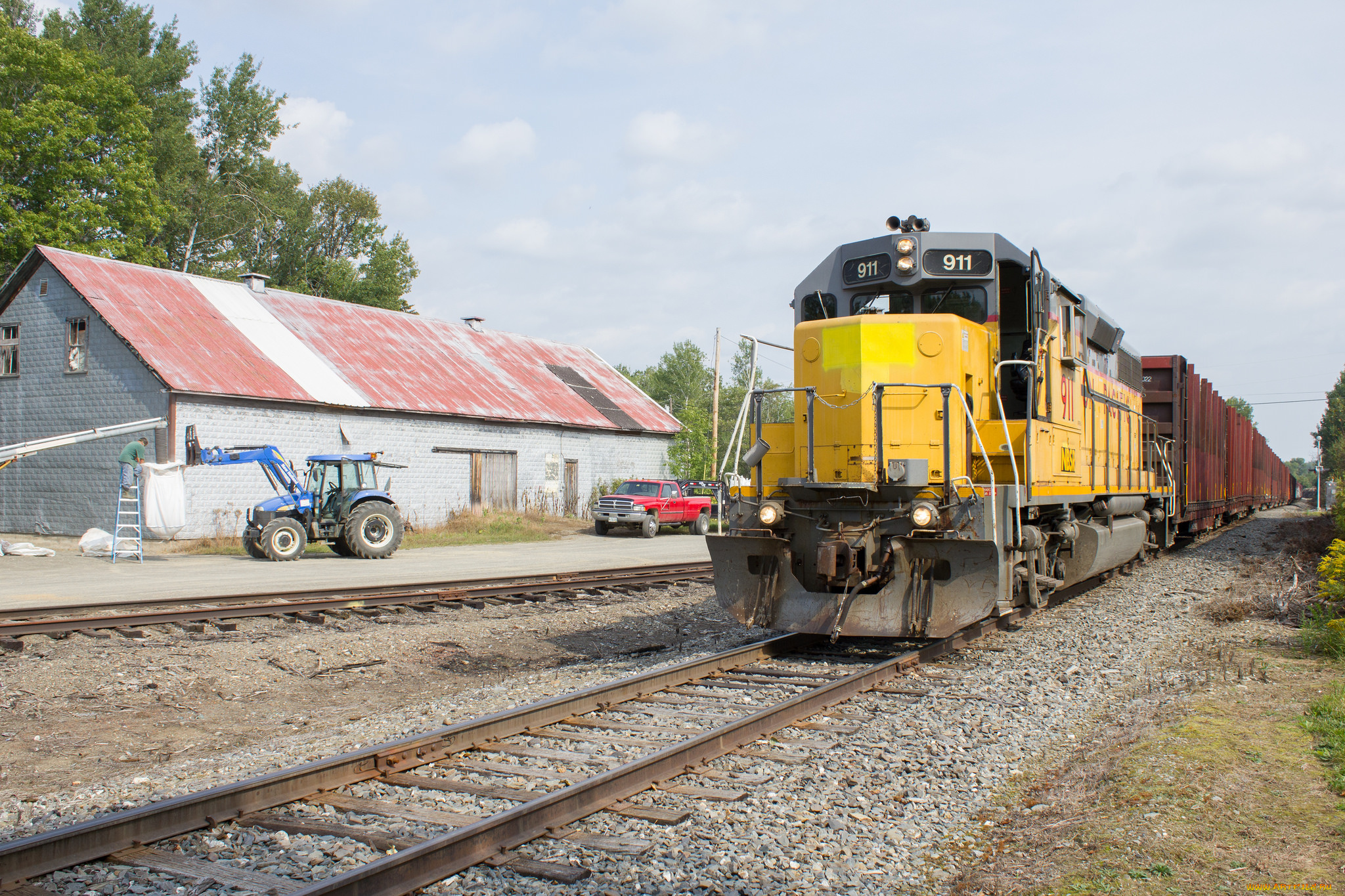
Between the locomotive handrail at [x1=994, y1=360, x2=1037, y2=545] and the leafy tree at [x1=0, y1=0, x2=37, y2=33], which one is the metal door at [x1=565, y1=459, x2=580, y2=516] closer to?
the locomotive handrail at [x1=994, y1=360, x2=1037, y2=545]

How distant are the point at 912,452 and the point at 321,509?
13880mm

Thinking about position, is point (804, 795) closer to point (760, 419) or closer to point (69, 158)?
point (760, 419)

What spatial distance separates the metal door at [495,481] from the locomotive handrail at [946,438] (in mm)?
21159

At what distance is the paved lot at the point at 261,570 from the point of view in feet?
43.5

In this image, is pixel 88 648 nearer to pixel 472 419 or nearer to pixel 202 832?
pixel 202 832

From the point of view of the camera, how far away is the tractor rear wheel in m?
18.9

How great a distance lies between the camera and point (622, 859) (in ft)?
13.2

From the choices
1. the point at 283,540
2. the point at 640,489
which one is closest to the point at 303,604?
the point at 283,540

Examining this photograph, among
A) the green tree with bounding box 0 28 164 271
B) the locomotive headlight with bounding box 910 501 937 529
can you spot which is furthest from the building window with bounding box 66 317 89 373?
the locomotive headlight with bounding box 910 501 937 529

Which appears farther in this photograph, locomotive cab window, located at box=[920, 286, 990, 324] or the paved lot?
the paved lot

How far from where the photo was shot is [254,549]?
738 inches

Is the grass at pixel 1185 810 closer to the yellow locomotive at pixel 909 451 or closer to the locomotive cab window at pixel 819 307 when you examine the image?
the yellow locomotive at pixel 909 451

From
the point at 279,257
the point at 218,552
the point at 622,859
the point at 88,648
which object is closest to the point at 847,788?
the point at 622,859

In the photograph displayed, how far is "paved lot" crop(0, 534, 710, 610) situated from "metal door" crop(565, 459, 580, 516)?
7.84 metres
